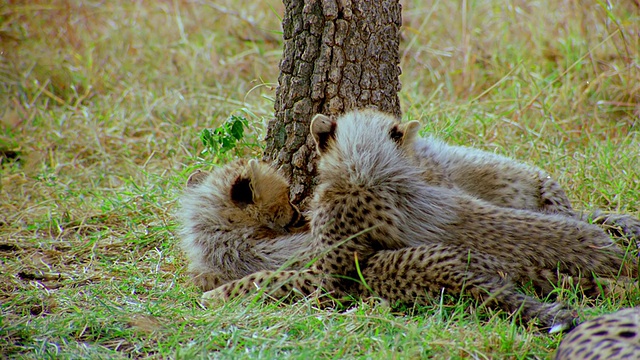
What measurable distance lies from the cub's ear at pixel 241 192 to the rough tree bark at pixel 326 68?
360 mm

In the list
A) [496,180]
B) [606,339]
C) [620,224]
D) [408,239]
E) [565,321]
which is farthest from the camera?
[496,180]

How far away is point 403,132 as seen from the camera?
3.66 m

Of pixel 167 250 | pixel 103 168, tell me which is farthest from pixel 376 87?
pixel 103 168

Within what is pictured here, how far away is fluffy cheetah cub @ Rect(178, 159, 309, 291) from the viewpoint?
3.67 metres

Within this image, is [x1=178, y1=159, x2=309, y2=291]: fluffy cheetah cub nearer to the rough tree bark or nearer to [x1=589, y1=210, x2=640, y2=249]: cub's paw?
the rough tree bark

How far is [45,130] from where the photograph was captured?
595cm

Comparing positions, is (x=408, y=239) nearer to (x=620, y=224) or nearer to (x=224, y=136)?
(x=620, y=224)

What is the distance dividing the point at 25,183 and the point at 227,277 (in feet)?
7.71

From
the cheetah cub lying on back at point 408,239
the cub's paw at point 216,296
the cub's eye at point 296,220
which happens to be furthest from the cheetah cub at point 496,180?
the cub's paw at point 216,296

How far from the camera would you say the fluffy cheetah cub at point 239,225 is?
3666 millimetres

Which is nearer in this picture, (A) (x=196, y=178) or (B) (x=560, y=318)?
(B) (x=560, y=318)

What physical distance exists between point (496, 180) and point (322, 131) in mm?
1044

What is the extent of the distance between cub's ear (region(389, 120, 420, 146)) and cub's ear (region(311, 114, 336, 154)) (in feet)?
0.96

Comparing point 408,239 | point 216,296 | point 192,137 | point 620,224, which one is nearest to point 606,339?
point 408,239
